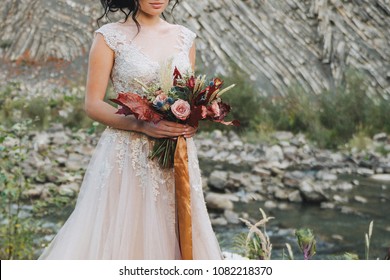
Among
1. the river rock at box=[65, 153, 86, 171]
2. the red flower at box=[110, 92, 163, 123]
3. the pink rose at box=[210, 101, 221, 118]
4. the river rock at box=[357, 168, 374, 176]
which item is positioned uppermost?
the pink rose at box=[210, 101, 221, 118]

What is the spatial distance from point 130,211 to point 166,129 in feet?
1.00

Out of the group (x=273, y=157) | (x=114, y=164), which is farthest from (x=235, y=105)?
(x=114, y=164)

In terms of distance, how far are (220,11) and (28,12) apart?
210 centimetres

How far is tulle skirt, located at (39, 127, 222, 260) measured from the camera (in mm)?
2195

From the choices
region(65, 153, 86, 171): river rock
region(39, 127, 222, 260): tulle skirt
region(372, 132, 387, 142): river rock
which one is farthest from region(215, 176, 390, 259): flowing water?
region(39, 127, 222, 260): tulle skirt

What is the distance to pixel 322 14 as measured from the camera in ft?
23.8

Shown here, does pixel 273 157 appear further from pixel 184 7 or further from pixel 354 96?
pixel 184 7

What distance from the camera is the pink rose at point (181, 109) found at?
203cm

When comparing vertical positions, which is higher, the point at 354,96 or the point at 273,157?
the point at 354,96

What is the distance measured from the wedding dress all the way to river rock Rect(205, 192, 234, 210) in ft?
11.3

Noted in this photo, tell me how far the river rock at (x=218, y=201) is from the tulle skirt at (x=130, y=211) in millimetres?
A: 3445

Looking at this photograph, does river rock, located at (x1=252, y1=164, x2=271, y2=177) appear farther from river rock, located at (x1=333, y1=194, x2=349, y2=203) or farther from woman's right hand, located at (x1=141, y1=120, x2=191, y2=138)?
woman's right hand, located at (x1=141, y1=120, x2=191, y2=138)

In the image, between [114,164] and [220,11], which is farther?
[220,11]

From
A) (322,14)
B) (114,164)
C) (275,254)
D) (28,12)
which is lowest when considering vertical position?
(28,12)
